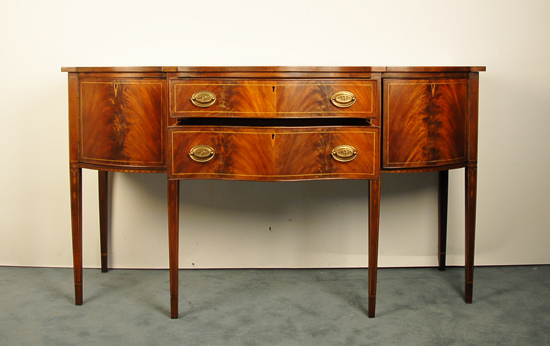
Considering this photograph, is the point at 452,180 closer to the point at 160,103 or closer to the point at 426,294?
the point at 426,294

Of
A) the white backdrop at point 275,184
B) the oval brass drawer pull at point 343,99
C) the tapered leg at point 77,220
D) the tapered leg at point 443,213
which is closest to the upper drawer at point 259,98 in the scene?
the oval brass drawer pull at point 343,99

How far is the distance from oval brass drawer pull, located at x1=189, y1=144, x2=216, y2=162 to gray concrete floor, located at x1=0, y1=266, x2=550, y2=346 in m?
0.62

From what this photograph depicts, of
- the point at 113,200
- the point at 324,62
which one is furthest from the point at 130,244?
the point at 324,62

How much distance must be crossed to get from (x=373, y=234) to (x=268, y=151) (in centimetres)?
52

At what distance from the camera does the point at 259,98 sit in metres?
1.87

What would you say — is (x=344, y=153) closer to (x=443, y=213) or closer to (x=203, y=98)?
(x=203, y=98)

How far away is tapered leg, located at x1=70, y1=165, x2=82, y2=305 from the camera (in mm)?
2064

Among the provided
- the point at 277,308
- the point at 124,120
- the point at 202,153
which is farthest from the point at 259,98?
the point at 277,308

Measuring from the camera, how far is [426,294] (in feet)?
7.28

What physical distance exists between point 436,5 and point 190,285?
69.6 inches

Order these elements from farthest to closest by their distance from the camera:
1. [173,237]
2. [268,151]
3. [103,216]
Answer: [103,216]
[173,237]
[268,151]

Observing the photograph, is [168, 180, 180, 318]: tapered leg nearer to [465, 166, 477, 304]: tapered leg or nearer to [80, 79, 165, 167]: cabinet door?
[80, 79, 165, 167]: cabinet door

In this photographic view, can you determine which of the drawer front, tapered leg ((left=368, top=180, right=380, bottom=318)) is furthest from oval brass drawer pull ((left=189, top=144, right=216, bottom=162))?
tapered leg ((left=368, top=180, right=380, bottom=318))

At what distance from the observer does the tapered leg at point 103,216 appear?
249 cm
